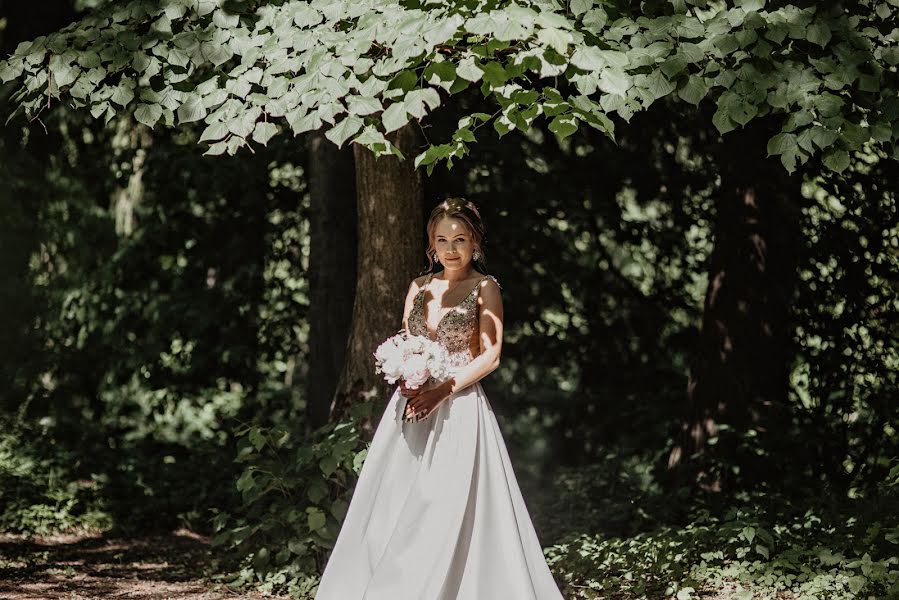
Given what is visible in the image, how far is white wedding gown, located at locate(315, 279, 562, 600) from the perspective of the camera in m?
4.18

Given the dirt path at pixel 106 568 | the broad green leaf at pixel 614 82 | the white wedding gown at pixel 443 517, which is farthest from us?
the dirt path at pixel 106 568

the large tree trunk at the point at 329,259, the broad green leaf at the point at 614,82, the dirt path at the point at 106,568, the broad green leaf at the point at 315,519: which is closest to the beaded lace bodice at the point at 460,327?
the broad green leaf at the point at 614,82

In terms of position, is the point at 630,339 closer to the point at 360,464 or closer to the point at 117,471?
the point at 360,464

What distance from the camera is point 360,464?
5512 millimetres

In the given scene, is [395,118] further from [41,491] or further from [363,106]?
[41,491]

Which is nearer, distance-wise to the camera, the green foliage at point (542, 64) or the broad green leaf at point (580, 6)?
the green foliage at point (542, 64)

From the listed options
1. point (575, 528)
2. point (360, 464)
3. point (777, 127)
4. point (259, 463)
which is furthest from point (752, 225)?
point (259, 463)

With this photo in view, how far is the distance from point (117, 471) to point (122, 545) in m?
1.34

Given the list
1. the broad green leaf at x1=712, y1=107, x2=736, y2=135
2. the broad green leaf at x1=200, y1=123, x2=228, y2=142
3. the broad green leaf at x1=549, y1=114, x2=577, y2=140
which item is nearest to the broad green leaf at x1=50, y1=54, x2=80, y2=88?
the broad green leaf at x1=200, y1=123, x2=228, y2=142

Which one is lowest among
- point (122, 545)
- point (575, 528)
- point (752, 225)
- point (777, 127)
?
point (575, 528)

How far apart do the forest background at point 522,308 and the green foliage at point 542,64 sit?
0.09ft

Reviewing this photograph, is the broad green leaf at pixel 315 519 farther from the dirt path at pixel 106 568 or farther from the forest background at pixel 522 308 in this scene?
the dirt path at pixel 106 568

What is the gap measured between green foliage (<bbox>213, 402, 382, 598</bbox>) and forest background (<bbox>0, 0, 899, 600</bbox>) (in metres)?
0.03

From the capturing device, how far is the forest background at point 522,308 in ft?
16.1
